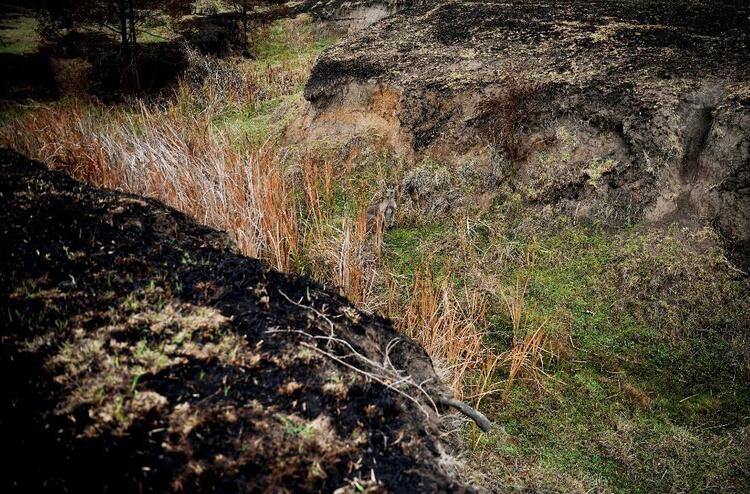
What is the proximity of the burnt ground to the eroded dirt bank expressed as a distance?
7.00 feet

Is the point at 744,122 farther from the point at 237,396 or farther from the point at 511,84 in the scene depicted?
the point at 237,396

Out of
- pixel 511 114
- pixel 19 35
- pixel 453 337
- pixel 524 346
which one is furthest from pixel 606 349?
pixel 19 35

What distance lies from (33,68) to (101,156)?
215 inches

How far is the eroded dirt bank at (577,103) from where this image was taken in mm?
2801

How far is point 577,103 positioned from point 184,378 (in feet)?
9.75

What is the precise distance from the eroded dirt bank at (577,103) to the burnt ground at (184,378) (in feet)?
7.00

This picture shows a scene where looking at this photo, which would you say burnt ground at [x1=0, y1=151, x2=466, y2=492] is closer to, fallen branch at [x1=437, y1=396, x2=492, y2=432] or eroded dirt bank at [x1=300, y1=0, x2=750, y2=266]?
fallen branch at [x1=437, y1=396, x2=492, y2=432]

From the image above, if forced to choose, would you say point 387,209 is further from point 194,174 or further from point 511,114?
point 194,174

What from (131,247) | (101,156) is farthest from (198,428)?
(101,156)

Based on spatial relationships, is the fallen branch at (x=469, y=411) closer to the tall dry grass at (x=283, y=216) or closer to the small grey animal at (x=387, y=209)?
the tall dry grass at (x=283, y=216)

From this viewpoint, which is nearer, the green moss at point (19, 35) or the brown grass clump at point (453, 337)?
the brown grass clump at point (453, 337)

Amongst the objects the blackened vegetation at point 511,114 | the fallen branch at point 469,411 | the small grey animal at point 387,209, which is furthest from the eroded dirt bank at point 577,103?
the fallen branch at point 469,411

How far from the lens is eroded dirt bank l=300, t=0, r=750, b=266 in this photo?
2.80 meters

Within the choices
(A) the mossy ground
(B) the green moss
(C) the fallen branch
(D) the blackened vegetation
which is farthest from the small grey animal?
(B) the green moss
